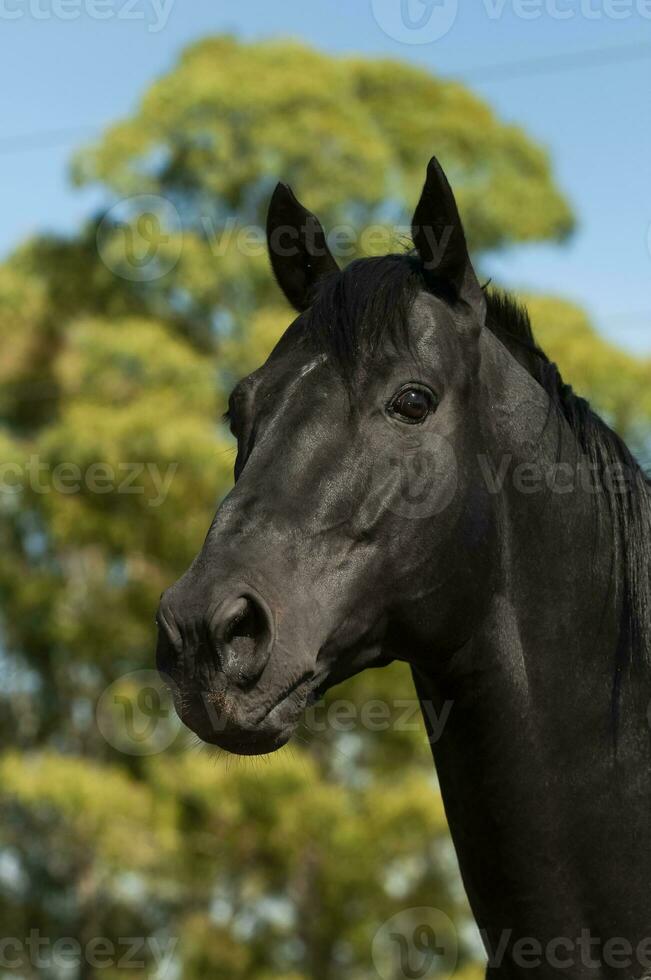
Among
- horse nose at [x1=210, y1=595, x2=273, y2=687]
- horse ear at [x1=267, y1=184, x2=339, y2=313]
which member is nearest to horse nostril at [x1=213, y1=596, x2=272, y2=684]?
horse nose at [x1=210, y1=595, x2=273, y2=687]

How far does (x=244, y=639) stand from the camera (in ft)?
7.98

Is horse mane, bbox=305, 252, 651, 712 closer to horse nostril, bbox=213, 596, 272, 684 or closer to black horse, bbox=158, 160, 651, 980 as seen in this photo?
black horse, bbox=158, 160, 651, 980

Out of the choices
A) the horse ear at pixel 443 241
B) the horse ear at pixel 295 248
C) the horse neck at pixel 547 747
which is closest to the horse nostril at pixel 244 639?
the horse neck at pixel 547 747

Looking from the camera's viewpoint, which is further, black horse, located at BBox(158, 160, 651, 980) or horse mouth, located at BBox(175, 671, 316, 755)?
black horse, located at BBox(158, 160, 651, 980)

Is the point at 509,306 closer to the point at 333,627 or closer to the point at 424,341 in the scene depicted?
the point at 424,341

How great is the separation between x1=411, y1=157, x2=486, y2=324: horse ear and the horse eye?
1.09 feet

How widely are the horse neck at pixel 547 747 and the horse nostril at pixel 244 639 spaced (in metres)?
0.57

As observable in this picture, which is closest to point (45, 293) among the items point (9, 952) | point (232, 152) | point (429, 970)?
point (232, 152)

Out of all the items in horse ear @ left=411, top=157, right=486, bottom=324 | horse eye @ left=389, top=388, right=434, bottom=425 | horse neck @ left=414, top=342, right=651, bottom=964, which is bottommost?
horse neck @ left=414, top=342, right=651, bottom=964

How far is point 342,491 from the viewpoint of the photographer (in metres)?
2.65

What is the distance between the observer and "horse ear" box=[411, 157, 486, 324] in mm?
2883

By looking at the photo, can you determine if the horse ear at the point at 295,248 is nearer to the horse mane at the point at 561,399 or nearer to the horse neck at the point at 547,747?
the horse mane at the point at 561,399

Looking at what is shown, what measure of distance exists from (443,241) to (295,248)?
22.0 inches

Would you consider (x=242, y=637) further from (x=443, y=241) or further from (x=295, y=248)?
(x=295, y=248)
